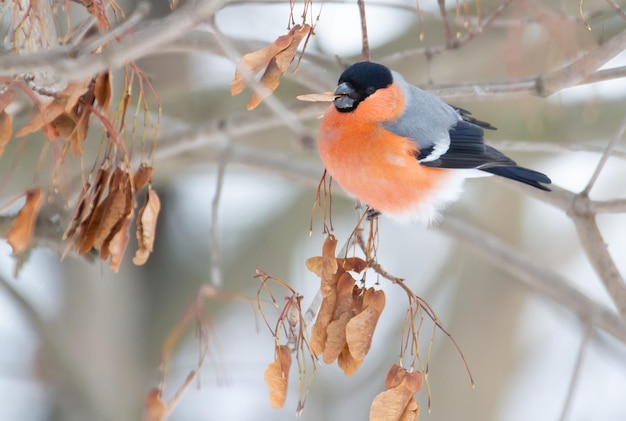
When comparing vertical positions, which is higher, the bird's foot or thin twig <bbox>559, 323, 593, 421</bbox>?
the bird's foot

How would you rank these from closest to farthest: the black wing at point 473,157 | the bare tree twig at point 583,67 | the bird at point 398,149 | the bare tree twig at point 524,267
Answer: the bare tree twig at point 583,67 → the bird at point 398,149 → the black wing at point 473,157 → the bare tree twig at point 524,267

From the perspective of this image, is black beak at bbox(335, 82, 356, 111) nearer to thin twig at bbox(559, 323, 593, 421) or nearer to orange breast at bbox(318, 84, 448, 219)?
orange breast at bbox(318, 84, 448, 219)

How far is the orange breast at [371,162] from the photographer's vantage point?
5.96ft

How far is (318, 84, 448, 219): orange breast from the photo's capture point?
5.96 ft

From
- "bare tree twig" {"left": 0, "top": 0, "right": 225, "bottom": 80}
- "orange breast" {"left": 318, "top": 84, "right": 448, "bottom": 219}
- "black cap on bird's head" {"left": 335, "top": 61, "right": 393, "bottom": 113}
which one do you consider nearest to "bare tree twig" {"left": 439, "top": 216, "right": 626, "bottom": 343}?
"orange breast" {"left": 318, "top": 84, "right": 448, "bottom": 219}

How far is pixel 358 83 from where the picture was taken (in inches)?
72.0

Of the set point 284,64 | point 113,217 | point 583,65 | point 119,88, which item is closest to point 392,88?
point 583,65

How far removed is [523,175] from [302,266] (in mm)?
2511

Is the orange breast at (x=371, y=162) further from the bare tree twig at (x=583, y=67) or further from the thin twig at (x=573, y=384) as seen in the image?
the thin twig at (x=573, y=384)

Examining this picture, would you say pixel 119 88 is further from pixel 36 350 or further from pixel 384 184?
pixel 384 184

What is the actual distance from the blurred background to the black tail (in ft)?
2.20

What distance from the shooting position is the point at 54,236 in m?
2.02

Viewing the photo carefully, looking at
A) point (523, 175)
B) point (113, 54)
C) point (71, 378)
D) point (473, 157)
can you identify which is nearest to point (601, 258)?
point (523, 175)

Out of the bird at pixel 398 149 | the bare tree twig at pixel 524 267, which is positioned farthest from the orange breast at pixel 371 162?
the bare tree twig at pixel 524 267
